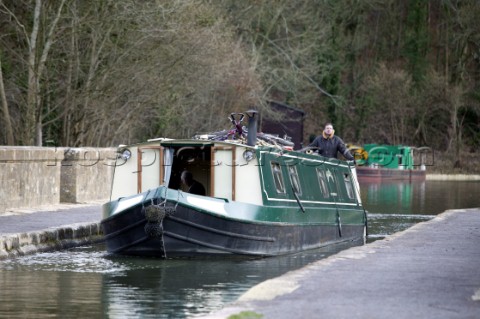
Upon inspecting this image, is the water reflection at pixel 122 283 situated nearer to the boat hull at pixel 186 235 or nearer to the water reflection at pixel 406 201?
the boat hull at pixel 186 235

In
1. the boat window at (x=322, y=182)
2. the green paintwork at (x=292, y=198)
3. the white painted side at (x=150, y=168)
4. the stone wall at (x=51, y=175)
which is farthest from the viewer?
the boat window at (x=322, y=182)

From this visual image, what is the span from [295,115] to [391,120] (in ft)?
34.3

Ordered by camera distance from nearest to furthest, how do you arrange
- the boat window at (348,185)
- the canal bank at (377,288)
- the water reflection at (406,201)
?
the canal bank at (377,288) → the boat window at (348,185) → the water reflection at (406,201)

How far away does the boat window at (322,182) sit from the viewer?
2366 centimetres

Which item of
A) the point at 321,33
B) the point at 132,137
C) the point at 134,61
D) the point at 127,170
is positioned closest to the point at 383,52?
the point at 321,33

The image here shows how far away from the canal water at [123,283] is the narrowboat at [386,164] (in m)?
40.5

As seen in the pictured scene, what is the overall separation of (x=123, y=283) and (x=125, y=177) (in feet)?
15.4

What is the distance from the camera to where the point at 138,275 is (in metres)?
16.4

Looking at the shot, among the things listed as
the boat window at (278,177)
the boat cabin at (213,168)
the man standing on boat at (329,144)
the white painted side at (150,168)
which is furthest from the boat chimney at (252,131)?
the man standing on boat at (329,144)

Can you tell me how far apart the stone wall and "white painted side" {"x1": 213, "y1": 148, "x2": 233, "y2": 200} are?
469 centimetres

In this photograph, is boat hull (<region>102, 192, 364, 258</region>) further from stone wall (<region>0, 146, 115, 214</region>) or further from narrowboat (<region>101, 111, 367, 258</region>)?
stone wall (<region>0, 146, 115, 214</region>)

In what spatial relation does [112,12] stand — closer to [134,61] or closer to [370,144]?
[134,61]

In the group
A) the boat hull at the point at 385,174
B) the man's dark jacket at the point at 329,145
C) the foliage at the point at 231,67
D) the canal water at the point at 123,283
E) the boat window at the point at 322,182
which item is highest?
the foliage at the point at 231,67

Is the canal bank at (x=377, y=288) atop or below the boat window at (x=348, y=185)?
below
